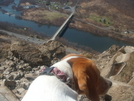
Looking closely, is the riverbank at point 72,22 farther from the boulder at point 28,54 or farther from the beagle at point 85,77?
the beagle at point 85,77

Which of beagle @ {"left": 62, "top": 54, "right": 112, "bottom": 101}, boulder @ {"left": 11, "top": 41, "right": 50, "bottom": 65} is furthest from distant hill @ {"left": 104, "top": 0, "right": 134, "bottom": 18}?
beagle @ {"left": 62, "top": 54, "right": 112, "bottom": 101}

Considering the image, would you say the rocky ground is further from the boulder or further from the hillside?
the hillside

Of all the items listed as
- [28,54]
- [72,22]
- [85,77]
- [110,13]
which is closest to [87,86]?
[85,77]

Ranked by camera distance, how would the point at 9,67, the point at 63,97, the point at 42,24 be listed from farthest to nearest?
the point at 42,24
the point at 9,67
the point at 63,97

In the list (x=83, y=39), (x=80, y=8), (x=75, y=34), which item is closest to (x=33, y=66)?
(x=83, y=39)

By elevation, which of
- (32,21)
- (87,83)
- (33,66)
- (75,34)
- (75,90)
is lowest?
(32,21)

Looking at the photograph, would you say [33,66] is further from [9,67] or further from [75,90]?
[75,90]
